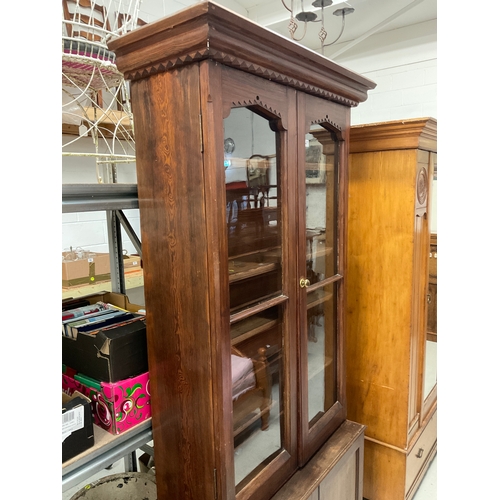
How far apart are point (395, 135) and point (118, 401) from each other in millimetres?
1377

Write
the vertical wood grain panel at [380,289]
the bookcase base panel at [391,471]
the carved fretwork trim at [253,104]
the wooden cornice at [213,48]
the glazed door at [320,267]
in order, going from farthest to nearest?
1. the bookcase base panel at [391,471]
2. the vertical wood grain panel at [380,289]
3. the glazed door at [320,267]
4. the carved fretwork trim at [253,104]
5. the wooden cornice at [213,48]

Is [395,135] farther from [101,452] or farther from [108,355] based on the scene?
[101,452]

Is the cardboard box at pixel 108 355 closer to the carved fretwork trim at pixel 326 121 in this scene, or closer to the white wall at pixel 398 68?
the carved fretwork trim at pixel 326 121

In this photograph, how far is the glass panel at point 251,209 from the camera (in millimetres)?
976

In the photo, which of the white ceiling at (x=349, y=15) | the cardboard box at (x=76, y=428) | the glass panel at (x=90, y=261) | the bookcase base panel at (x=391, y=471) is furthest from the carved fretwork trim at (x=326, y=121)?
the white ceiling at (x=349, y=15)

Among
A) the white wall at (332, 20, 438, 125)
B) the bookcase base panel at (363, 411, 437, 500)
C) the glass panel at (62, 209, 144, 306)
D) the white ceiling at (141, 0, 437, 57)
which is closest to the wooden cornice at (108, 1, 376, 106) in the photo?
the glass panel at (62, 209, 144, 306)

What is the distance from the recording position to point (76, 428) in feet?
2.84

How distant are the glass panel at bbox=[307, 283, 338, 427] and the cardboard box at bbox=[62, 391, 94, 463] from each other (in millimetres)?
694

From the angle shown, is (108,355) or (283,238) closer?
(108,355)

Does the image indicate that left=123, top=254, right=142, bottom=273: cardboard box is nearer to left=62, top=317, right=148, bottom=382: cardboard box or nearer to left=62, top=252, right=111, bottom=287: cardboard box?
left=62, top=252, right=111, bottom=287: cardboard box

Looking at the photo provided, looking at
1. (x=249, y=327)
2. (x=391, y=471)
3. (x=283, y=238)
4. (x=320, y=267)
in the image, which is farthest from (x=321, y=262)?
(x=391, y=471)

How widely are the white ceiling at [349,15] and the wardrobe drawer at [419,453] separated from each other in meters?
2.47
